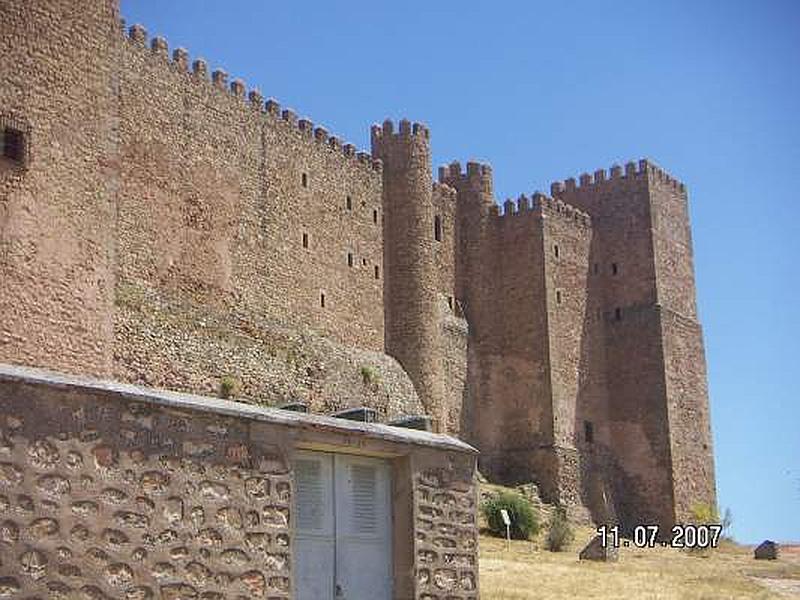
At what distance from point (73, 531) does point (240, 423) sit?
Answer: 145 centimetres

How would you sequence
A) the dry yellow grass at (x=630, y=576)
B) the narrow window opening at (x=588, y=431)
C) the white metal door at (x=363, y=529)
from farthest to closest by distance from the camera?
the narrow window opening at (x=588, y=431), the dry yellow grass at (x=630, y=576), the white metal door at (x=363, y=529)

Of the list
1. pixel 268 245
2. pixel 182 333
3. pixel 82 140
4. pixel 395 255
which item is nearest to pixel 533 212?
pixel 395 255

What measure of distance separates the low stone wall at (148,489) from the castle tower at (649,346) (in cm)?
2538

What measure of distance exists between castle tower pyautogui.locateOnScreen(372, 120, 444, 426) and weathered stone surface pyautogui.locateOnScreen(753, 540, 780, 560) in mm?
7370

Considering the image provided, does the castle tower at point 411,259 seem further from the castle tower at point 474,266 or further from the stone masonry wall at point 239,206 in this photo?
the castle tower at point 474,266

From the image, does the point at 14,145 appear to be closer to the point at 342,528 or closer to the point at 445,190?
the point at 342,528

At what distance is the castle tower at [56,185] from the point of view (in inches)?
663

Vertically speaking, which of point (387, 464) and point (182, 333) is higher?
point (182, 333)

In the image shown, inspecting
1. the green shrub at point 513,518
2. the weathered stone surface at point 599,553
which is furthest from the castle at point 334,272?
the weathered stone surface at point 599,553

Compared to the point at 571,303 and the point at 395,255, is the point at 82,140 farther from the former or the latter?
the point at 571,303

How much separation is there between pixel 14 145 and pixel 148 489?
9.99m

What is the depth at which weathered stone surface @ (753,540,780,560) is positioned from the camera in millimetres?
26297

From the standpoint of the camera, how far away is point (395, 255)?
30.1 metres

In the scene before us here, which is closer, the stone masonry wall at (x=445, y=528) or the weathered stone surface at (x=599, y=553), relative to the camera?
the stone masonry wall at (x=445, y=528)
